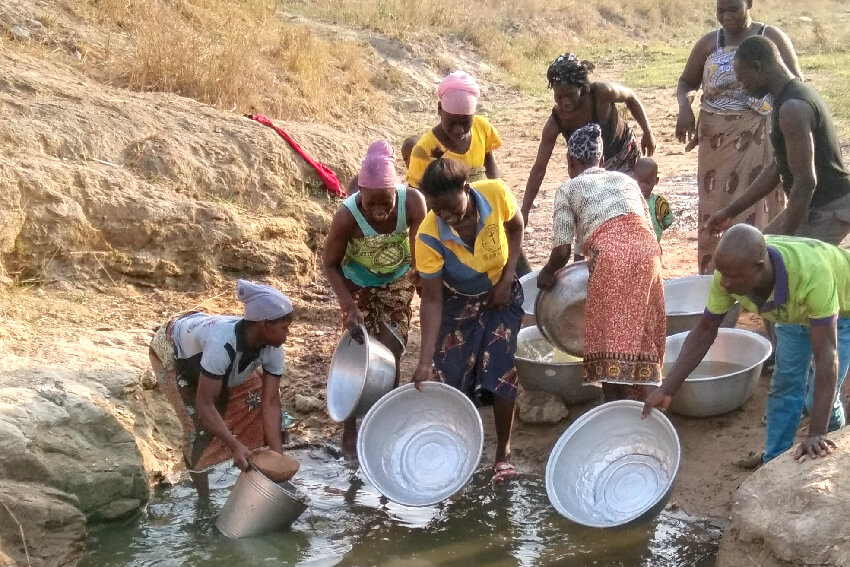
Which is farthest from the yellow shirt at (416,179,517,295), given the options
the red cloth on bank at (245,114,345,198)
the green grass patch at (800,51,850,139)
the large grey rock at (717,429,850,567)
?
the green grass patch at (800,51,850,139)

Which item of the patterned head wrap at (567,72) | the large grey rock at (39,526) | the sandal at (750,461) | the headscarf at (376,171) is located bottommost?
the large grey rock at (39,526)

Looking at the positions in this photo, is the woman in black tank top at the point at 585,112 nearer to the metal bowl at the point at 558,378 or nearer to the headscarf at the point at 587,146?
the headscarf at the point at 587,146

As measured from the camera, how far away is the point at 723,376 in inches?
166

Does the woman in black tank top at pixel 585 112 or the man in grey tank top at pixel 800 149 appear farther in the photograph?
the woman in black tank top at pixel 585 112

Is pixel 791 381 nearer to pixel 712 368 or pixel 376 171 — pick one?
pixel 712 368

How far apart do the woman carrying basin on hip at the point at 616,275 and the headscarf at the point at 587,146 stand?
0.26 ft

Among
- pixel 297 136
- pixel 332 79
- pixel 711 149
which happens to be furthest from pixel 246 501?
pixel 332 79

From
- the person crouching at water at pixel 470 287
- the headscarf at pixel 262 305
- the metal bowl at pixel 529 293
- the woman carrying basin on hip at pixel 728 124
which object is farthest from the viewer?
the metal bowl at pixel 529 293

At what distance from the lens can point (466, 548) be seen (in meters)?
3.95

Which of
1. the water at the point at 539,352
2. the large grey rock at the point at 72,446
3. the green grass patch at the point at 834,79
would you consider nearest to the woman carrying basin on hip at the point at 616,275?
the water at the point at 539,352

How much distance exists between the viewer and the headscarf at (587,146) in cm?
409

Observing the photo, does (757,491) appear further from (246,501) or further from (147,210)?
(147,210)

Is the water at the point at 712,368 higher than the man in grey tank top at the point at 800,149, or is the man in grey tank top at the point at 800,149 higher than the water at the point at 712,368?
the man in grey tank top at the point at 800,149

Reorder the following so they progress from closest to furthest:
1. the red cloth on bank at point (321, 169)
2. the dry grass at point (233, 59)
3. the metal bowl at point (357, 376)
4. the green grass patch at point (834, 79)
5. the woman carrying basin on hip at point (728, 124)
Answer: the metal bowl at point (357, 376) < the woman carrying basin on hip at point (728, 124) < the red cloth on bank at point (321, 169) < the dry grass at point (233, 59) < the green grass patch at point (834, 79)
